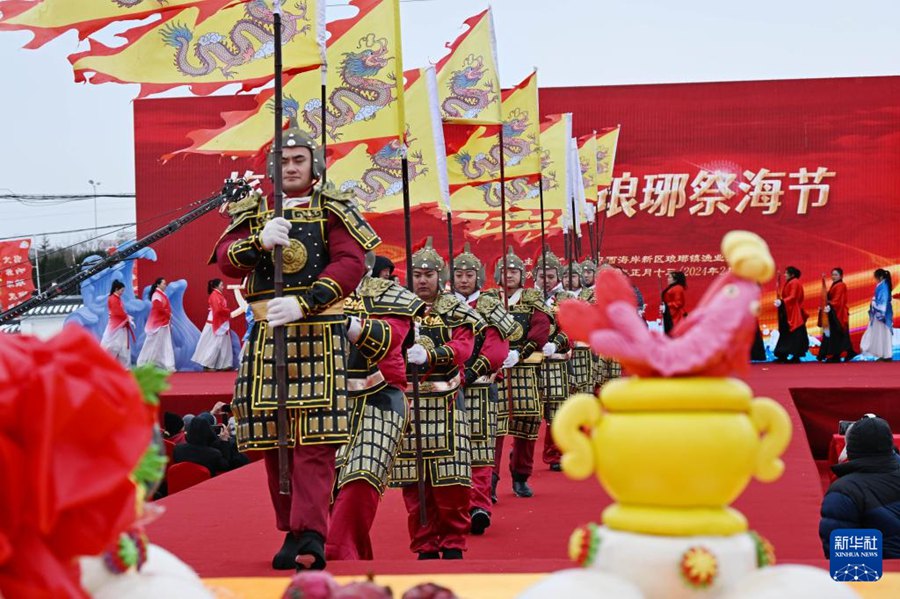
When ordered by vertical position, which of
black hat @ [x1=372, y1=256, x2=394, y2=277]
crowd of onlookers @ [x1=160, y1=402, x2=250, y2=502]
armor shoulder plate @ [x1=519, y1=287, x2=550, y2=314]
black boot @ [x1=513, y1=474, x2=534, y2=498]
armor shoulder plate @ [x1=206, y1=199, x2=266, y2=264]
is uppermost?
armor shoulder plate @ [x1=206, y1=199, x2=266, y2=264]

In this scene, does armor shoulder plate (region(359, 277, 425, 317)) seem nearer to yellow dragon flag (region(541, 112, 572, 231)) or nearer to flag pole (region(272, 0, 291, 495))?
flag pole (region(272, 0, 291, 495))

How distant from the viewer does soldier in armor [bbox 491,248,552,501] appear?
323 inches

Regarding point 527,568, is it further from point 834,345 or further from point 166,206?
point 166,206

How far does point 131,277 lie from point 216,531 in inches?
541

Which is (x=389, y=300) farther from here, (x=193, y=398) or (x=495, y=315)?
(x=193, y=398)

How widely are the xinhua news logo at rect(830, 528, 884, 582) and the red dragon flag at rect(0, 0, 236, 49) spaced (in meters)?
2.81

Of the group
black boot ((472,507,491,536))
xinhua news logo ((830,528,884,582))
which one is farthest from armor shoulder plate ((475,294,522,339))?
xinhua news logo ((830,528,884,582))

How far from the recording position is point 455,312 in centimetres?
614

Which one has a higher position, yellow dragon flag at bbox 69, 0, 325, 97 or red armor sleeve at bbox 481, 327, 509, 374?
yellow dragon flag at bbox 69, 0, 325, 97

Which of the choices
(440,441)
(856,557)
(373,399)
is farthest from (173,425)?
(856,557)

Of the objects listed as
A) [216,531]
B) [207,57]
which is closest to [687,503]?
[207,57]

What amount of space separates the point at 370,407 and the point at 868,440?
6.09 feet

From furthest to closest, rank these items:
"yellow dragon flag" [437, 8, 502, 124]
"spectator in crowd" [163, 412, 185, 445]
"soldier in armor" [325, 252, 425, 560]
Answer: "spectator in crowd" [163, 412, 185, 445]
"yellow dragon flag" [437, 8, 502, 124]
"soldier in armor" [325, 252, 425, 560]

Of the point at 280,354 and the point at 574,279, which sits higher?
the point at 574,279
